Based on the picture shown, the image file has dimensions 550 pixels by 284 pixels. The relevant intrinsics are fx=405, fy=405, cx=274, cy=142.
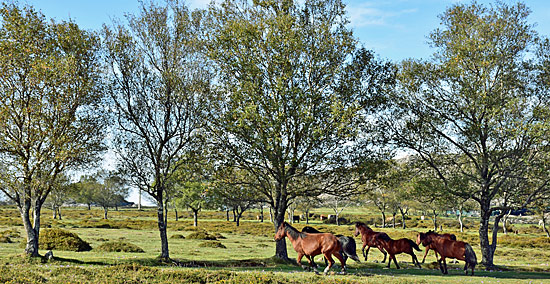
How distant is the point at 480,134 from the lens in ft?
98.8

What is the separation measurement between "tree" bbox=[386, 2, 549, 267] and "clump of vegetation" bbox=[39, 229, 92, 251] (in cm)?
2758

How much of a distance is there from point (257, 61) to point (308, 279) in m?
15.8

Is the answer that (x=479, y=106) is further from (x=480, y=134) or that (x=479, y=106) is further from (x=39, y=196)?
(x=39, y=196)

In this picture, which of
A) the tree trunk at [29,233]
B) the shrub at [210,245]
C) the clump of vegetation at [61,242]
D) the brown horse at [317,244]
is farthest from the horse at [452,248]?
the clump of vegetation at [61,242]

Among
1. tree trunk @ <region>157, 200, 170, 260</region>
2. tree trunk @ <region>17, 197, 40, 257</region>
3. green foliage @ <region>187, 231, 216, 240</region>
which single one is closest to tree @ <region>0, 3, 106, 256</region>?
tree trunk @ <region>17, 197, 40, 257</region>

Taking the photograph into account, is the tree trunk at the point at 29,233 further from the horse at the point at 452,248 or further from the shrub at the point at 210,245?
the horse at the point at 452,248

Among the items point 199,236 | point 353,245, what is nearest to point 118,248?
point 199,236

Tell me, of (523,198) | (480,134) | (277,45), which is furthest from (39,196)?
(523,198)

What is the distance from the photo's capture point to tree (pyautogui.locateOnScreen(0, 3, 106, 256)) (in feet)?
80.1

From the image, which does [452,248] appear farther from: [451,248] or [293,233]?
[293,233]

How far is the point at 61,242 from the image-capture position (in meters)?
34.7

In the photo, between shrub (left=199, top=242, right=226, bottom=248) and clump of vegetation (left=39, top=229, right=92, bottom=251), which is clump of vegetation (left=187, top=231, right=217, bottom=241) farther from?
clump of vegetation (left=39, top=229, right=92, bottom=251)

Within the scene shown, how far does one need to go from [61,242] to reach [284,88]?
951 inches

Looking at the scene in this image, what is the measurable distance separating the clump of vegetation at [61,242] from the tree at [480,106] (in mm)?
27581
